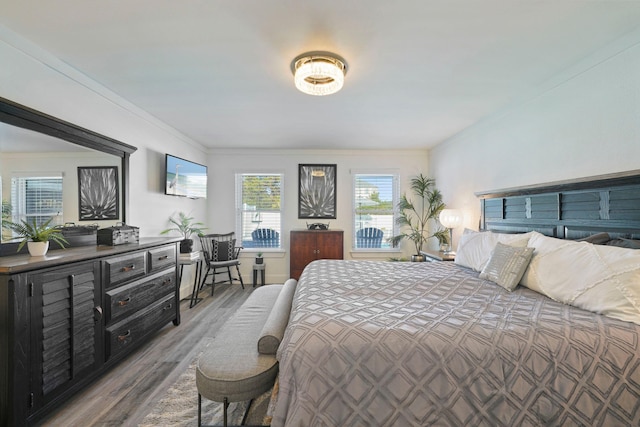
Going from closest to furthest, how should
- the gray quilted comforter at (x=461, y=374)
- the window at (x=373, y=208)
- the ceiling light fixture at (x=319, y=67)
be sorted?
the gray quilted comforter at (x=461, y=374) < the ceiling light fixture at (x=319, y=67) < the window at (x=373, y=208)

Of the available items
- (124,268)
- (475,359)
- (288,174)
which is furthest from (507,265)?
(288,174)

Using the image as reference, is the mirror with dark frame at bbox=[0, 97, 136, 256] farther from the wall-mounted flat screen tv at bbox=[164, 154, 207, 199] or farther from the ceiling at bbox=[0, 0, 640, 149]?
the wall-mounted flat screen tv at bbox=[164, 154, 207, 199]

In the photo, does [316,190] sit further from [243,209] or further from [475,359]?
[475,359]

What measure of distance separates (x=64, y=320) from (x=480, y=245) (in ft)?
11.1

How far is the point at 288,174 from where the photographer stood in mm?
5000

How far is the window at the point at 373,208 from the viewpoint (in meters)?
5.10

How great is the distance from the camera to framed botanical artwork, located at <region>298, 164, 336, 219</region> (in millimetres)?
4992

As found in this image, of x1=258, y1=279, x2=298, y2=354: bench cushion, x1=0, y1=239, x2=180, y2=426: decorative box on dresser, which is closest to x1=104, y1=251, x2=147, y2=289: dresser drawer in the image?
x1=0, y1=239, x2=180, y2=426: decorative box on dresser

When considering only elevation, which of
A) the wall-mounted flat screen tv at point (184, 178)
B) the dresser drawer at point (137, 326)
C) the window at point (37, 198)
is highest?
the wall-mounted flat screen tv at point (184, 178)

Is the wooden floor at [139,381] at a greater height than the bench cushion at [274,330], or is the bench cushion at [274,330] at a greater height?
the bench cushion at [274,330]

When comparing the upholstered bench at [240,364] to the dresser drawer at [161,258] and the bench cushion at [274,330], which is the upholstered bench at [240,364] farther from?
the dresser drawer at [161,258]

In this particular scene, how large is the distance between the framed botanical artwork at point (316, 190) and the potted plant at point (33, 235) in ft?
11.6

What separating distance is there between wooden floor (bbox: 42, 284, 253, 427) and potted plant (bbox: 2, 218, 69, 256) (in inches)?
42.3

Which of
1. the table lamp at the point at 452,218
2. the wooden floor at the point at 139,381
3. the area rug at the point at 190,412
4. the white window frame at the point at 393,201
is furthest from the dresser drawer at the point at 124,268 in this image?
the table lamp at the point at 452,218
